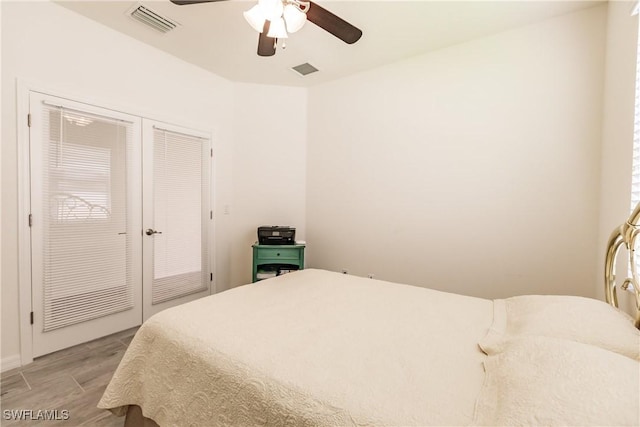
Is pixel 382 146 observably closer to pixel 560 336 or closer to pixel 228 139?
pixel 228 139

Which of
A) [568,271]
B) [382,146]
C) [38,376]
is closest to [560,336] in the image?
[568,271]

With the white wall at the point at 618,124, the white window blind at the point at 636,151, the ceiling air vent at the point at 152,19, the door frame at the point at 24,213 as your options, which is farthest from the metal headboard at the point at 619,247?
the door frame at the point at 24,213

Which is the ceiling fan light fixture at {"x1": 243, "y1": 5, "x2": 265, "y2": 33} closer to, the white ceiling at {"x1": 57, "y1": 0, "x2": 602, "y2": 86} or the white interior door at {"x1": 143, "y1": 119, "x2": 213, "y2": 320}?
the white ceiling at {"x1": 57, "y1": 0, "x2": 602, "y2": 86}

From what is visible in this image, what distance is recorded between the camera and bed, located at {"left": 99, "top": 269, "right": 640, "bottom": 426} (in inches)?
27.1

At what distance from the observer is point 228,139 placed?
3.38 meters

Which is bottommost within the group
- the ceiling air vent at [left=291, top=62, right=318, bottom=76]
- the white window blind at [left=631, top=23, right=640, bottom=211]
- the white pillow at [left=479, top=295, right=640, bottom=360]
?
the white pillow at [left=479, top=295, right=640, bottom=360]

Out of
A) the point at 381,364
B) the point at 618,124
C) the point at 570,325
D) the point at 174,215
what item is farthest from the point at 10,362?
the point at 618,124

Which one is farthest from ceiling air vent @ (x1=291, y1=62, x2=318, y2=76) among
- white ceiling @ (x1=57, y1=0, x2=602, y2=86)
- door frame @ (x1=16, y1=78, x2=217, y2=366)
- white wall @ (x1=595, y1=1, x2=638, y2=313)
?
white wall @ (x1=595, y1=1, x2=638, y2=313)

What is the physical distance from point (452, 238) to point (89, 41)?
3614 mm

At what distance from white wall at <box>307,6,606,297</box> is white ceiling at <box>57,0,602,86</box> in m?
0.17

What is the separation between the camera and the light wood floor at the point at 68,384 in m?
1.52

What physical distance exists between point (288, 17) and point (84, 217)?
88.0 inches

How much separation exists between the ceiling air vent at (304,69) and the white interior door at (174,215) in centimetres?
128

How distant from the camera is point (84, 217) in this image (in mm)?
2270
